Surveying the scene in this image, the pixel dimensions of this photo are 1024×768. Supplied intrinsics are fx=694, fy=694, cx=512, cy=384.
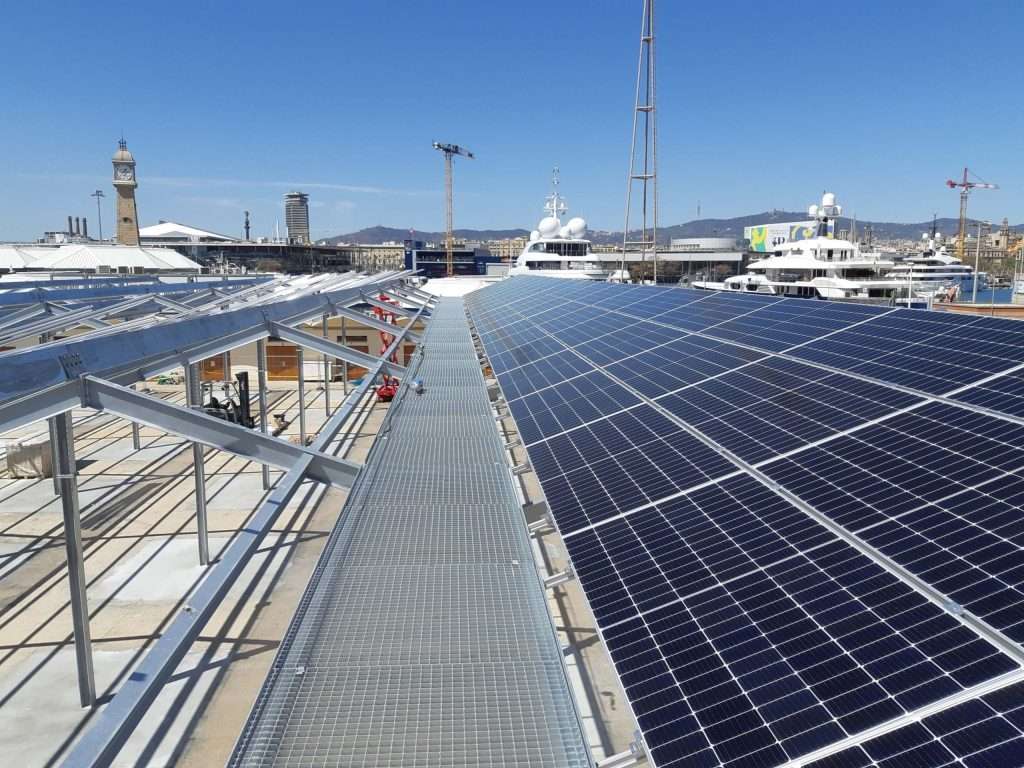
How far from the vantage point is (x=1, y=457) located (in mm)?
20625

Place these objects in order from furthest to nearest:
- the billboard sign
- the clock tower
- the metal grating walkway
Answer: the billboard sign → the clock tower → the metal grating walkway

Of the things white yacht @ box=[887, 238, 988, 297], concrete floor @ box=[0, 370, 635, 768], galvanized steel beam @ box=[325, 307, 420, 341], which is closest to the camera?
concrete floor @ box=[0, 370, 635, 768]

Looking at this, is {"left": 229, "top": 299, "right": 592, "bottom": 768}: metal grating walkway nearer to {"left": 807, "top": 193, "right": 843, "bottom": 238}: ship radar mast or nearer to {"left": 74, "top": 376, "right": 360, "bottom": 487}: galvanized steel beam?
{"left": 74, "top": 376, "right": 360, "bottom": 487}: galvanized steel beam

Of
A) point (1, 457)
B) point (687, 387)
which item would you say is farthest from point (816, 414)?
point (1, 457)

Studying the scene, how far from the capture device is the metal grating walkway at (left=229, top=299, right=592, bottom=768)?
197 inches

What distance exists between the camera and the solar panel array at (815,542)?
376 cm

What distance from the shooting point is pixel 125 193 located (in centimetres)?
10200

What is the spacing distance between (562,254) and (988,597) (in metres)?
67.5

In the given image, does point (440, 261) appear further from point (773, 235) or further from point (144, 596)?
point (144, 596)

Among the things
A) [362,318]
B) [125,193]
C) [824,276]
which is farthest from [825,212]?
[125,193]

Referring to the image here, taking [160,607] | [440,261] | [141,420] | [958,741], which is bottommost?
[160,607]

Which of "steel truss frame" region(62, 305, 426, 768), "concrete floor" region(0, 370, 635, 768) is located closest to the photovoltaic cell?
"concrete floor" region(0, 370, 635, 768)

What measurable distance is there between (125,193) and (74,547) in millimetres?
110996

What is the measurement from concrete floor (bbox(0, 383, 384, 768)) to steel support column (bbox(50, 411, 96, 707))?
58 cm
